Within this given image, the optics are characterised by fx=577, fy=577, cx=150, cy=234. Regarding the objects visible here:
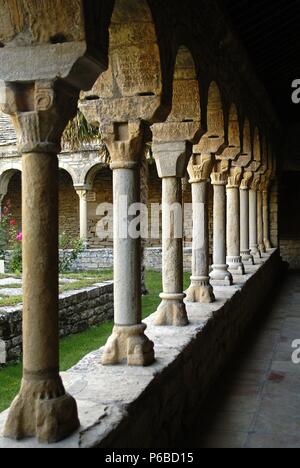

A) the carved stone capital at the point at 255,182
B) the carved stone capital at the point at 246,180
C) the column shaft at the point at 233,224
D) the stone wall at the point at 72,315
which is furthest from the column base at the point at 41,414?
the carved stone capital at the point at 255,182

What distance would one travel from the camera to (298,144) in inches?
599

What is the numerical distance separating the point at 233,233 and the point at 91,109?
497 centimetres

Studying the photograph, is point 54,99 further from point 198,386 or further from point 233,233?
point 233,233

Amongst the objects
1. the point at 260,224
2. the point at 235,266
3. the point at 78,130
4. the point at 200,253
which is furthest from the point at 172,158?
the point at 260,224

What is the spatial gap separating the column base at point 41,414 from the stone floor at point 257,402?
1486mm

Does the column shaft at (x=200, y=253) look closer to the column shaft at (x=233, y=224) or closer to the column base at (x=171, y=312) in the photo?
the column base at (x=171, y=312)

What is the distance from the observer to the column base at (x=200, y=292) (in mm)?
5508

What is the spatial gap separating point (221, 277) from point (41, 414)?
467cm

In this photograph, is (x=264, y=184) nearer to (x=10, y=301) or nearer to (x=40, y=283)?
(x=10, y=301)

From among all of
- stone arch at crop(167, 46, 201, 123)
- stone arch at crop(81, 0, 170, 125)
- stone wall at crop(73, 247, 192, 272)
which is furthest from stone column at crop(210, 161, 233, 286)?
stone wall at crop(73, 247, 192, 272)

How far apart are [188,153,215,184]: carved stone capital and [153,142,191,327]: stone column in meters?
1.22

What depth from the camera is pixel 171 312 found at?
14.6 feet

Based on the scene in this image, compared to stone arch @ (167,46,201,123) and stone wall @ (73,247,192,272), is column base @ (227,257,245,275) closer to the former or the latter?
stone arch @ (167,46,201,123)

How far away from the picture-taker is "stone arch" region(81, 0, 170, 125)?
11.7 feet
